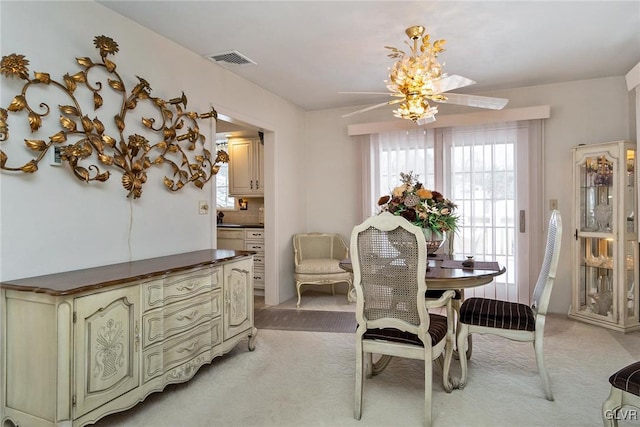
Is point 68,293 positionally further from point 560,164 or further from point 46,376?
point 560,164

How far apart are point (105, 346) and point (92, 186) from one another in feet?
3.47

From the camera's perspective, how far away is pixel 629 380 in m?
1.67

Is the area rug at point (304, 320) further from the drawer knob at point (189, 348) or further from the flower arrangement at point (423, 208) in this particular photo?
the flower arrangement at point (423, 208)

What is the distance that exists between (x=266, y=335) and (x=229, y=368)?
761 millimetres

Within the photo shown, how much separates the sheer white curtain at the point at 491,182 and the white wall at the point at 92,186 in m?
2.35

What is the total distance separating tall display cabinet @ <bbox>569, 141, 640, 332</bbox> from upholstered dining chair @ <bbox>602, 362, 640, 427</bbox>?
2.49m

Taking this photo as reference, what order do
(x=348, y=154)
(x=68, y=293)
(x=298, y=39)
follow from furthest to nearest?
(x=348, y=154), (x=298, y=39), (x=68, y=293)

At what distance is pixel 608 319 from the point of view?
3807 millimetres

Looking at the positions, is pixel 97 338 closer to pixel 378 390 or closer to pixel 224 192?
pixel 378 390

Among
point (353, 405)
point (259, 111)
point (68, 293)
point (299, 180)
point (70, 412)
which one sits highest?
point (259, 111)

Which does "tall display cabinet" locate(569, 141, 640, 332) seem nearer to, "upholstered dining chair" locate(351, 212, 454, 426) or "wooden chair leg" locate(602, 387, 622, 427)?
"wooden chair leg" locate(602, 387, 622, 427)

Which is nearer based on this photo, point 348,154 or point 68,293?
point 68,293

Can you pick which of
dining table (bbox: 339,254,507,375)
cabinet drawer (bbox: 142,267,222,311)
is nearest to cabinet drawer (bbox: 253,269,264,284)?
cabinet drawer (bbox: 142,267,222,311)

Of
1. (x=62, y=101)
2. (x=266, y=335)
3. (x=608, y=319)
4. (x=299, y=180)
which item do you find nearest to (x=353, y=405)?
(x=266, y=335)
